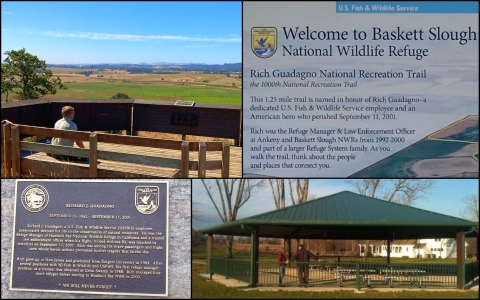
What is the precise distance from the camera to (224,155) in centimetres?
955

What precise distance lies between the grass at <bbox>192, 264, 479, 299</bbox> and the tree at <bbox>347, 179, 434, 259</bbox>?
4.99ft

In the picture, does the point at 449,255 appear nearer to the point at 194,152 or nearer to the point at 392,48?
the point at 392,48

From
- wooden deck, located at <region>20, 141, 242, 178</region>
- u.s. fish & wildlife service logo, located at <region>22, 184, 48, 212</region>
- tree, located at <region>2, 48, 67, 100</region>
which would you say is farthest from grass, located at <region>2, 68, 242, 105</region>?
u.s. fish & wildlife service logo, located at <region>22, 184, 48, 212</region>

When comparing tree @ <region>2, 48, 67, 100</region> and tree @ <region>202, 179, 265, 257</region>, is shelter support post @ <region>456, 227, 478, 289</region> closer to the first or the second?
tree @ <region>202, 179, 265, 257</region>

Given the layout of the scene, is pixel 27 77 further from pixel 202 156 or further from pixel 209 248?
pixel 209 248

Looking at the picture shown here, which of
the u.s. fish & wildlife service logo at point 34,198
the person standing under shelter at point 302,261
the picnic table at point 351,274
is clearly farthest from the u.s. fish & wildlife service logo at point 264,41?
the u.s. fish & wildlife service logo at point 34,198

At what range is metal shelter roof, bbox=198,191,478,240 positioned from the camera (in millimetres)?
9625

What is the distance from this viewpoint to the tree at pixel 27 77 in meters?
9.93

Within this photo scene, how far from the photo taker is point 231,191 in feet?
32.0

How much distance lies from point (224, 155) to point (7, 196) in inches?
152

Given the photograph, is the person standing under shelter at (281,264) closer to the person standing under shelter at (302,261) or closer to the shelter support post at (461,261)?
the person standing under shelter at (302,261)

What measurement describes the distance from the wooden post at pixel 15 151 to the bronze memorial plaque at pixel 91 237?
0.70 ft

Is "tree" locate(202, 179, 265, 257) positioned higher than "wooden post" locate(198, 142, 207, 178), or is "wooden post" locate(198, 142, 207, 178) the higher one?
"wooden post" locate(198, 142, 207, 178)

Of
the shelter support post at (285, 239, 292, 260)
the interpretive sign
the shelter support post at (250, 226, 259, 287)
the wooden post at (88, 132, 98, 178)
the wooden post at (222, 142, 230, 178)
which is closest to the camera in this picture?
the interpretive sign
